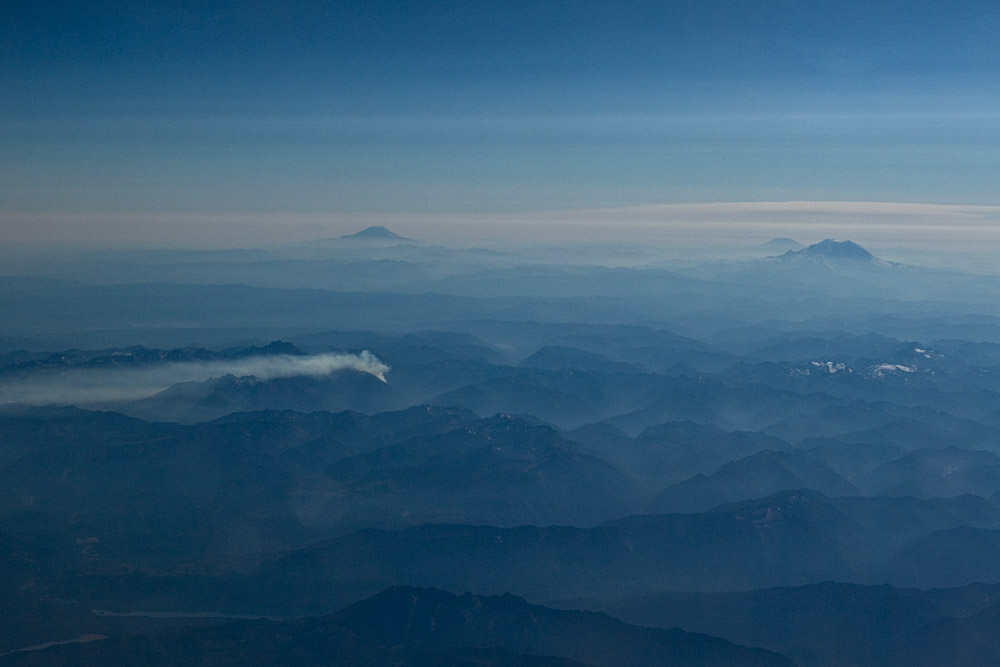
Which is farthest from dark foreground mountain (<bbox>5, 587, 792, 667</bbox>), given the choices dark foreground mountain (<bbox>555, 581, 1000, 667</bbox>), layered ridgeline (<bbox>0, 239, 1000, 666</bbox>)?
dark foreground mountain (<bbox>555, 581, 1000, 667</bbox>)

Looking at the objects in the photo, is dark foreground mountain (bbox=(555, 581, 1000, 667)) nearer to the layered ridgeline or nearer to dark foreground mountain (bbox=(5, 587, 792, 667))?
the layered ridgeline

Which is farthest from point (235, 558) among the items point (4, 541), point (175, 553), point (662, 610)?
point (662, 610)

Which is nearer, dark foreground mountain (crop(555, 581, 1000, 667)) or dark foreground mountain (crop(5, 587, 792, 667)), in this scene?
dark foreground mountain (crop(5, 587, 792, 667))

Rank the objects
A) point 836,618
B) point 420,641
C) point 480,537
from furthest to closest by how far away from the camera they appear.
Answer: point 480,537 < point 836,618 < point 420,641

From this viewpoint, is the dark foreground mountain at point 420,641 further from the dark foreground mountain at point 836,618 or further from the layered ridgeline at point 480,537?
the dark foreground mountain at point 836,618

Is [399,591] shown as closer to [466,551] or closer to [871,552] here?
[466,551]

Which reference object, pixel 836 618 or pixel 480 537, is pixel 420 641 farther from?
pixel 836 618

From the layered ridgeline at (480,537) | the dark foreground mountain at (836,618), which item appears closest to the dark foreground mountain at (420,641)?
the layered ridgeline at (480,537)

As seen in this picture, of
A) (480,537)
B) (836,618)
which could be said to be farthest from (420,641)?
(836,618)
